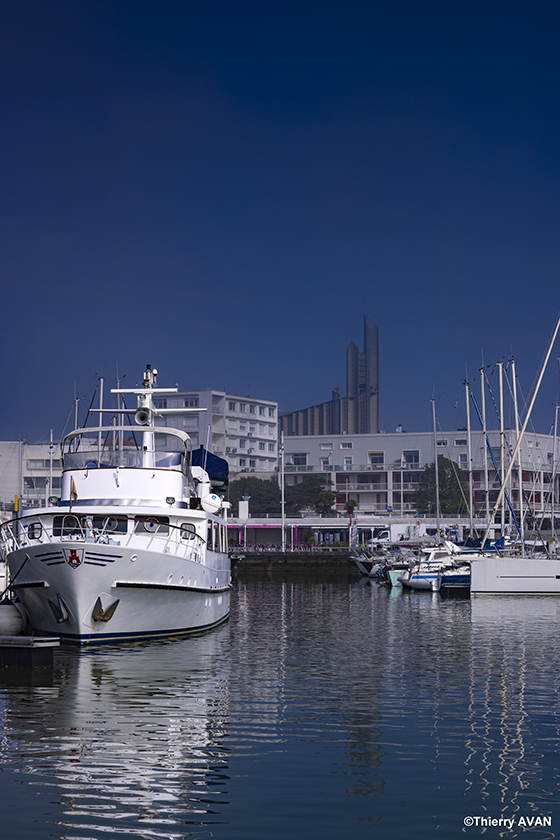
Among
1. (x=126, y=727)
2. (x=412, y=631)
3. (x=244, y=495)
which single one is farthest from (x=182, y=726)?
(x=244, y=495)

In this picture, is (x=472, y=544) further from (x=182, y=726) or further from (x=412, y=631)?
(x=182, y=726)

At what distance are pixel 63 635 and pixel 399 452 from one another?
448 feet

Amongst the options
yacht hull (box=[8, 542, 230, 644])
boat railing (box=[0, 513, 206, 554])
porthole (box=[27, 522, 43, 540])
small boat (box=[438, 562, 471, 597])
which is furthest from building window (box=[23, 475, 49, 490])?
yacht hull (box=[8, 542, 230, 644])

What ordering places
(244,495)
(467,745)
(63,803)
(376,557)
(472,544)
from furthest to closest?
1. (244,495)
2. (376,557)
3. (472,544)
4. (467,745)
5. (63,803)

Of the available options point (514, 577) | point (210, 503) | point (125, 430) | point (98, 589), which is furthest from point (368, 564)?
point (98, 589)

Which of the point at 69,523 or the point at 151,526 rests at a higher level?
the point at 69,523

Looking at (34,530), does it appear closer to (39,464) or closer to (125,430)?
(125,430)

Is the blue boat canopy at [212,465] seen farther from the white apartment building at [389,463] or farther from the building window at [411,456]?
the building window at [411,456]

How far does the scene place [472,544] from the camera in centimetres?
7994

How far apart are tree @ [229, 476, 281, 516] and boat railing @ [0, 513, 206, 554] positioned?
388 ft

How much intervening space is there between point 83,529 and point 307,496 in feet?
406

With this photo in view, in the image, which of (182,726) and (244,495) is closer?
(182,726)

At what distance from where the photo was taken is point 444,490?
13362cm

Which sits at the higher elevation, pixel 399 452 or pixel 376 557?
pixel 399 452
